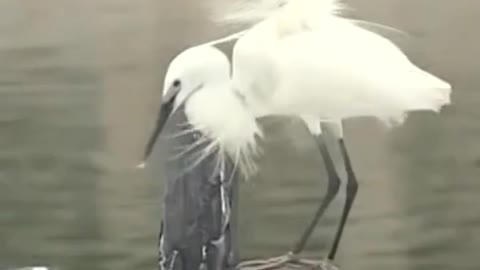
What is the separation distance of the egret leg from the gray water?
0.05 ft

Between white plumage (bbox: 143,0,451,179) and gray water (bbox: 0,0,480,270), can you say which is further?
gray water (bbox: 0,0,480,270)

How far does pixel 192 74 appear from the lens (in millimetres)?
906

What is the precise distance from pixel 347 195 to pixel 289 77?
0.49ft

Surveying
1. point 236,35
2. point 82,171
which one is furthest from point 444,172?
point 82,171

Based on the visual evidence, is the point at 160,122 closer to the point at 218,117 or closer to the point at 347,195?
the point at 218,117

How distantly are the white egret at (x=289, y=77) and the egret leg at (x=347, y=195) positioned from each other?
52mm

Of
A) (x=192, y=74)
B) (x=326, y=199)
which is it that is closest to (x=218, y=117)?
(x=192, y=74)

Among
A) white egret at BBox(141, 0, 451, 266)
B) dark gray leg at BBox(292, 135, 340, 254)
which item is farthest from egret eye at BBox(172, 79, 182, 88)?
dark gray leg at BBox(292, 135, 340, 254)

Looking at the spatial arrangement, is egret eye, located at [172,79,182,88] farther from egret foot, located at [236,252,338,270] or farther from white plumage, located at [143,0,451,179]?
egret foot, located at [236,252,338,270]

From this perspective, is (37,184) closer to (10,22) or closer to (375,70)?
(10,22)

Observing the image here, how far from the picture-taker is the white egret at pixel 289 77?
90 cm

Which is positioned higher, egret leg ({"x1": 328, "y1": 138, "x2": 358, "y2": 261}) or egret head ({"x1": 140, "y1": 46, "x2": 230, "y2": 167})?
egret head ({"x1": 140, "y1": 46, "x2": 230, "y2": 167})

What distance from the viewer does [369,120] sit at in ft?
3.15

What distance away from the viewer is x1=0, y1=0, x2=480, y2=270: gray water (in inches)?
39.7
